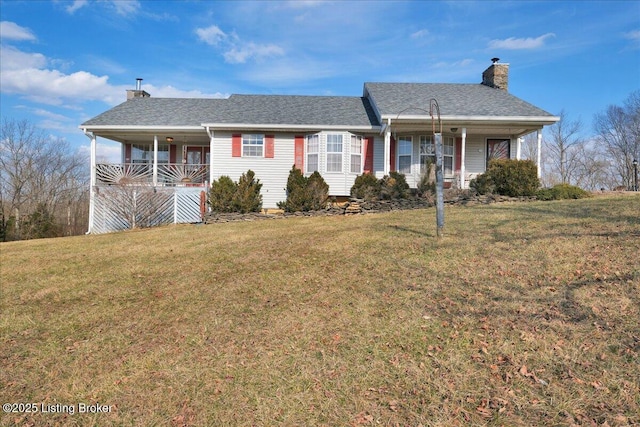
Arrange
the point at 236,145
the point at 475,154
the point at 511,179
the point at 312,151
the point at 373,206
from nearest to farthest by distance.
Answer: the point at 511,179
the point at 373,206
the point at 312,151
the point at 236,145
the point at 475,154

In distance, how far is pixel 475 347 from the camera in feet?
11.6

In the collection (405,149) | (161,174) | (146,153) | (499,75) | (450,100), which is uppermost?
(499,75)

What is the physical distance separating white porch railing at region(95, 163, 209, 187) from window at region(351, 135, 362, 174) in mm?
6421

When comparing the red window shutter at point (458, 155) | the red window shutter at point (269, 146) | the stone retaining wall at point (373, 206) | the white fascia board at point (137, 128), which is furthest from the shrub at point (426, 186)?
the white fascia board at point (137, 128)

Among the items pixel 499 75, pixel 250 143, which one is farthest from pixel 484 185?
pixel 250 143

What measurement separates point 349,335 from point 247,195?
1055cm

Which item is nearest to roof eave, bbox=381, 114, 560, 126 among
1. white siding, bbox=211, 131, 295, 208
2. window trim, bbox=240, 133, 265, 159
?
white siding, bbox=211, 131, 295, 208

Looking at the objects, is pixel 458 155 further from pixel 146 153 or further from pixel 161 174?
pixel 146 153

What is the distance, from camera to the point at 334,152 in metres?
15.2

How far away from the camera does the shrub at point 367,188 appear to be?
44.0ft

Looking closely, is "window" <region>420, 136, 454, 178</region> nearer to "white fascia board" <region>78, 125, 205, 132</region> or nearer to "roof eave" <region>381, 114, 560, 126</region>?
"roof eave" <region>381, 114, 560, 126</region>

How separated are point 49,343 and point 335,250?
4367 millimetres

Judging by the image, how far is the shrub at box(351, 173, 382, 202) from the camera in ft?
44.0

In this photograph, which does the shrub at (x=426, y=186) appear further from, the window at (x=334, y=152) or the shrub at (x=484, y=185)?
the window at (x=334, y=152)
